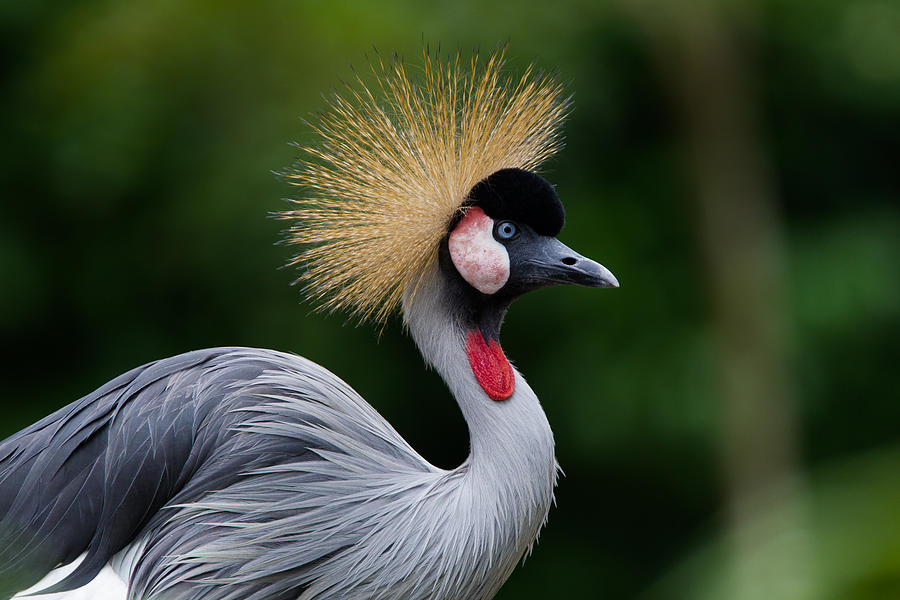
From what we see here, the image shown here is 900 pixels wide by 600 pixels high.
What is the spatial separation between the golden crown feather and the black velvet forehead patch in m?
0.05

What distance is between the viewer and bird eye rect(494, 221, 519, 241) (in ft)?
5.24

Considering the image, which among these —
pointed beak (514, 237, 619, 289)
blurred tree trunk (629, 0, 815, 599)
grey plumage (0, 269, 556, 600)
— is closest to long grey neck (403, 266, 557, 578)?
grey plumage (0, 269, 556, 600)

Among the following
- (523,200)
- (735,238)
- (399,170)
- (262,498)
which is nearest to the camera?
(262,498)

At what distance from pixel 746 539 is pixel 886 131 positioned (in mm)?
1605

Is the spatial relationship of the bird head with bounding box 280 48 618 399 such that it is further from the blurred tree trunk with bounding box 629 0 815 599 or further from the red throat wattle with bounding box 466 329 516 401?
the blurred tree trunk with bounding box 629 0 815 599

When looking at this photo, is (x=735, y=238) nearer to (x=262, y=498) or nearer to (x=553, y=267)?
(x=553, y=267)

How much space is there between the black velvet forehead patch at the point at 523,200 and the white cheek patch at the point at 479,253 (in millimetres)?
23

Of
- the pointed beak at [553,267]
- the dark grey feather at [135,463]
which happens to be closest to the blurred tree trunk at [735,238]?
the pointed beak at [553,267]

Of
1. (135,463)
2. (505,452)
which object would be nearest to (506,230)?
(505,452)

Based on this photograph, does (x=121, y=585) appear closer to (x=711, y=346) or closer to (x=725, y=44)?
(x=711, y=346)

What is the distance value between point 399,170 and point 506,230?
8.6 inches

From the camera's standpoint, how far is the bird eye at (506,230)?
5.24ft

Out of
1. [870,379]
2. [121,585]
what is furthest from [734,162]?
[121,585]

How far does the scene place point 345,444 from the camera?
155cm
